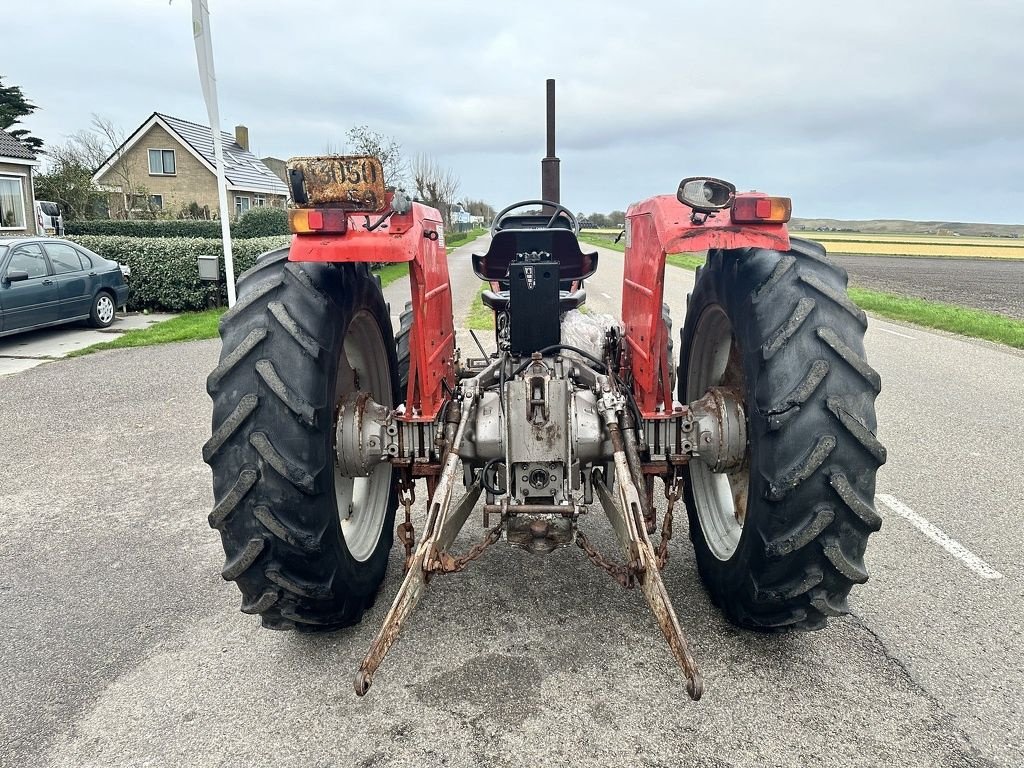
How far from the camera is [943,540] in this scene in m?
4.03

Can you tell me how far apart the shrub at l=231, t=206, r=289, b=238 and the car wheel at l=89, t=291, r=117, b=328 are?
14.6m

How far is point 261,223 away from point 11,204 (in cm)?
755

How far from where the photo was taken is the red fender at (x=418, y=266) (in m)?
2.61

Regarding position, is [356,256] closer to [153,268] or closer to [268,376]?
[268,376]

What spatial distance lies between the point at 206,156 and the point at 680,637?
4247 cm

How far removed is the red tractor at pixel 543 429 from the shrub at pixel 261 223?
983 inches

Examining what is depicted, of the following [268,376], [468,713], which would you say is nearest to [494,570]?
[468,713]

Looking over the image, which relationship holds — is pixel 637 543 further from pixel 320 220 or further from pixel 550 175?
pixel 550 175

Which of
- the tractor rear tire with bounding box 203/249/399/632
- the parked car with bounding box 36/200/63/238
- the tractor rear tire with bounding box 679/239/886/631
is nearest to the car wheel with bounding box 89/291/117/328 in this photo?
the tractor rear tire with bounding box 203/249/399/632

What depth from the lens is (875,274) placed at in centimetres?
2955

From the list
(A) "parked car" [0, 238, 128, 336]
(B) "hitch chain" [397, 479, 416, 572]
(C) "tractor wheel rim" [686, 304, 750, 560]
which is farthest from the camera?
(A) "parked car" [0, 238, 128, 336]

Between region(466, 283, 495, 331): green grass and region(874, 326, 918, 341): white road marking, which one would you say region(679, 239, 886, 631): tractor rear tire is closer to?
region(466, 283, 495, 331): green grass

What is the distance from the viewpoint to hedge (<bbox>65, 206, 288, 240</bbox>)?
26.4 m

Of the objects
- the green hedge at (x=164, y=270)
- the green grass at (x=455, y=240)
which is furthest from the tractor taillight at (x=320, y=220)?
the green grass at (x=455, y=240)
